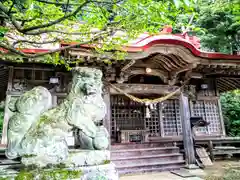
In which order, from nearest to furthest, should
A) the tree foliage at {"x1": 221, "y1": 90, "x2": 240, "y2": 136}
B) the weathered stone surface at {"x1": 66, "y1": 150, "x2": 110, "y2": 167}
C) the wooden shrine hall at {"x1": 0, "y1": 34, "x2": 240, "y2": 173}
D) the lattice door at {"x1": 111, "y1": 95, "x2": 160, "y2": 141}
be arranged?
the weathered stone surface at {"x1": 66, "y1": 150, "x2": 110, "y2": 167} → the wooden shrine hall at {"x1": 0, "y1": 34, "x2": 240, "y2": 173} → the lattice door at {"x1": 111, "y1": 95, "x2": 160, "y2": 141} → the tree foliage at {"x1": 221, "y1": 90, "x2": 240, "y2": 136}

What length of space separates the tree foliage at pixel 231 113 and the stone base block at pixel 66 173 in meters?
11.0

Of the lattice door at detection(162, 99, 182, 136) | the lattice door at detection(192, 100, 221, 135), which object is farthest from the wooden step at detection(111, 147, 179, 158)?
the lattice door at detection(192, 100, 221, 135)

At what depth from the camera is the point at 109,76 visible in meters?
5.16

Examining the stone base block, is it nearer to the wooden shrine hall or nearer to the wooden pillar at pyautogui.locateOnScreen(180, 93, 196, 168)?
the wooden shrine hall

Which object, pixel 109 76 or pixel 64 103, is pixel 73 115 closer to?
pixel 64 103

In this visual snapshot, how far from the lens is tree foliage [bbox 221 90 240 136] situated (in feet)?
35.4

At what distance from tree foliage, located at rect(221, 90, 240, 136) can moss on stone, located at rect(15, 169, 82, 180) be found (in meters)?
11.4

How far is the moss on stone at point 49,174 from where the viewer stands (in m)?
1.88

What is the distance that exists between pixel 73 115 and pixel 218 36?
10600 millimetres

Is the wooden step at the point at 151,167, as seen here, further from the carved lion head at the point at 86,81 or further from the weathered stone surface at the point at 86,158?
the carved lion head at the point at 86,81

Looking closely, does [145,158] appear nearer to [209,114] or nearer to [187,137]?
[187,137]

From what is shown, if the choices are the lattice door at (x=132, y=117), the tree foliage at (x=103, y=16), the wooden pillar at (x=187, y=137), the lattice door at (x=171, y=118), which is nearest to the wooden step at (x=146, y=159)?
the wooden pillar at (x=187, y=137)

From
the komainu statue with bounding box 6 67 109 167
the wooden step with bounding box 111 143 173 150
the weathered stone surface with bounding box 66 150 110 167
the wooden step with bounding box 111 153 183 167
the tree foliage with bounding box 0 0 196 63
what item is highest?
the tree foliage with bounding box 0 0 196 63

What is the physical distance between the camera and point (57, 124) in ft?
7.22
